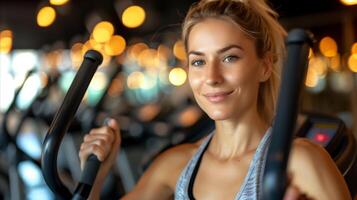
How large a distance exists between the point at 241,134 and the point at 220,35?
31cm

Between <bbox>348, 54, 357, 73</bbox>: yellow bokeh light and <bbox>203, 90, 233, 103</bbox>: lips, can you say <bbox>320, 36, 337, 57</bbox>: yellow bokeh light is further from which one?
<bbox>203, 90, 233, 103</bbox>: lips

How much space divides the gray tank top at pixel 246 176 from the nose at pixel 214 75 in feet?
0.75

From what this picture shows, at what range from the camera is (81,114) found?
5.81 metres

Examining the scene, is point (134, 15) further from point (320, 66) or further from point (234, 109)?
point (234, 109)

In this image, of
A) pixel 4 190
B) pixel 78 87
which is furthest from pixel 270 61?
pixel 4 190

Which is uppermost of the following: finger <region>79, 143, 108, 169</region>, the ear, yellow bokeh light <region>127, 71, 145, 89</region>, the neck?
the ear

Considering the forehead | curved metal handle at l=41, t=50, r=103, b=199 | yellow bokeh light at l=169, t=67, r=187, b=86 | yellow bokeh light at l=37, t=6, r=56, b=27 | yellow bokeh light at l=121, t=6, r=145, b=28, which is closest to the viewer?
curved metal handle at l=41, t=50, r=103, b=199

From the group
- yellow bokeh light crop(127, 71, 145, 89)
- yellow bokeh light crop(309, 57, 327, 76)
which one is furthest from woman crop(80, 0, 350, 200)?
yellow bokeh light crop(127, 71, 145, 89)

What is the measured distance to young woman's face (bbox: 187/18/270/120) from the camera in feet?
5.69

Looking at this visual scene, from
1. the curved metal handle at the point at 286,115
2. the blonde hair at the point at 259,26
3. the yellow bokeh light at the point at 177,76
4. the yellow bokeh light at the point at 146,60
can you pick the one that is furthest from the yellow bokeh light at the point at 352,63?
the curved metal handle at the point at 286,115

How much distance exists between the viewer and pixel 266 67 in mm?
1878

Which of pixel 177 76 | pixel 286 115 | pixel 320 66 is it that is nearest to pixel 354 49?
pixel 320 66

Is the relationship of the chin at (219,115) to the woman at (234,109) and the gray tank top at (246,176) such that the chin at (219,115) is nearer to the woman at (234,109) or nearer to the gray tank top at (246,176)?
the woman at (234,109)

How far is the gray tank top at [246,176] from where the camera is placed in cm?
166
